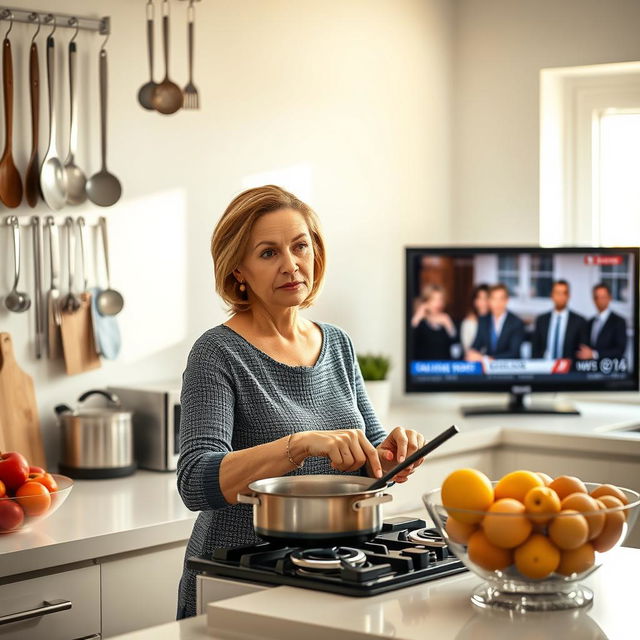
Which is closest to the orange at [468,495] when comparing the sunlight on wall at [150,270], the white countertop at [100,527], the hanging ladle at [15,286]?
the white countertop at [100,527]

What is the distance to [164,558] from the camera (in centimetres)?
224

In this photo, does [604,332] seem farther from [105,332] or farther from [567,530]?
[567,530]

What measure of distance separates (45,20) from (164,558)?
1415 mm

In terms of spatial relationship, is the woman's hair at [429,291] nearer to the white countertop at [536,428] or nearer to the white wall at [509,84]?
the white countertop at [536,428]

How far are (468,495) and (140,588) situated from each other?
1145 mm

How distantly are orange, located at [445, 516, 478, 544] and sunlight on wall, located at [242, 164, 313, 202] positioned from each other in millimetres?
2167

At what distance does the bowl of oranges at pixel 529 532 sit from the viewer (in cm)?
125

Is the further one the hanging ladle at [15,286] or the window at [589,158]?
the window at [589,158]

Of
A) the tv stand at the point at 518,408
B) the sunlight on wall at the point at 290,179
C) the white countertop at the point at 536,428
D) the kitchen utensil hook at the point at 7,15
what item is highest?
the kitchen utensil hook at the point at 7,15

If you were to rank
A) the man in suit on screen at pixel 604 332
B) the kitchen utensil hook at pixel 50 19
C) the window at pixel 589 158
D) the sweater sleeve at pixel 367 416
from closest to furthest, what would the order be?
the sweater sleeve at pixel 367 416, the kitchen utensil hook at pixel 50 19, the man in suit on screen at pixel 604 332, the window at pixel 589 158

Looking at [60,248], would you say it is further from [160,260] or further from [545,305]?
[545,305]

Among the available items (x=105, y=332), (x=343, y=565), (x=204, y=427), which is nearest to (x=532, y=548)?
(x=343, y=565)

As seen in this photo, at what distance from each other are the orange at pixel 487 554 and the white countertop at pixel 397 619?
0.21ft

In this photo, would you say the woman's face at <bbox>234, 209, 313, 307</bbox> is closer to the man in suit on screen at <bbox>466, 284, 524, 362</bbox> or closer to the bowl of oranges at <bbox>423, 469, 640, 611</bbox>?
the bowl of oranges at <bbox>423, 469, 640, 611</bbox>
